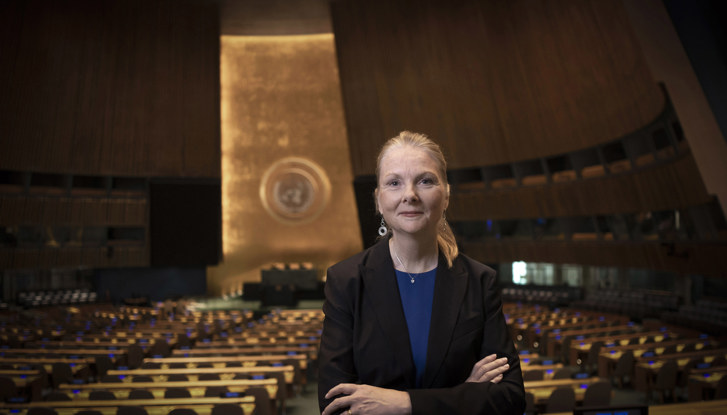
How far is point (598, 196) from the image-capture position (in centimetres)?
2055

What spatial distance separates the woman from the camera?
2.15m

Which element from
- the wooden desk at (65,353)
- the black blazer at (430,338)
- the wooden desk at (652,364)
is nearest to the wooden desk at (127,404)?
the wooden desk at (65,353)

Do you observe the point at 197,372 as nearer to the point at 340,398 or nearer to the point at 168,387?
the point at 168,387

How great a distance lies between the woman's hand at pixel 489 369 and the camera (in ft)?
7.19

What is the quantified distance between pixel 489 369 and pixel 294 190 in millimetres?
29530

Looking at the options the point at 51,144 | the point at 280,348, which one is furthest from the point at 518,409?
the point at 51,144

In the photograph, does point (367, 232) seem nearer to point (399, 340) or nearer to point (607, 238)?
point (607, 238)

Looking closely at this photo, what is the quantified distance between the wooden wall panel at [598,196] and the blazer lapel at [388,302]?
819cm

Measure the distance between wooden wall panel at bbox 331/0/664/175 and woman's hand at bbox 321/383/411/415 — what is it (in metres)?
14.8

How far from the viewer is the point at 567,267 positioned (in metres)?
26.5

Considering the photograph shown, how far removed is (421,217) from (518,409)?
32.3 inches

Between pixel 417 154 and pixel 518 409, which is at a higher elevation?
pixel 417 154

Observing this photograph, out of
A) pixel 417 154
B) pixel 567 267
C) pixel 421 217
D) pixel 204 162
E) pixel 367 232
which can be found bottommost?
pixel 421 217

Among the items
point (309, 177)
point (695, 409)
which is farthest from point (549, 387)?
point (309, 177)
